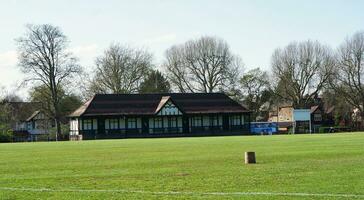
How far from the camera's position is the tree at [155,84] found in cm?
10400

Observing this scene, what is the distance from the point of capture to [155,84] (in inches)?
4151

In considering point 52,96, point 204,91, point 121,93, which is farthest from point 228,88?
point 52,96

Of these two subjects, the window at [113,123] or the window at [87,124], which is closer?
the window at [87,124]

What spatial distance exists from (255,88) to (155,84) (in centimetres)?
2156

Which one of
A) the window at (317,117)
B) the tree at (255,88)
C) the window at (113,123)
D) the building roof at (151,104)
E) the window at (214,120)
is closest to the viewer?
the building roof at (151,104)

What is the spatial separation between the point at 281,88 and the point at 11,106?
4749 cm

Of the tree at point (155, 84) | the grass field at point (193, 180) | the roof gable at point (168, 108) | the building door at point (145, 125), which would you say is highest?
the tree at point (155, 84)

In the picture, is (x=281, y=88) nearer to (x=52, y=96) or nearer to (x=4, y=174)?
(x=52, y=96)

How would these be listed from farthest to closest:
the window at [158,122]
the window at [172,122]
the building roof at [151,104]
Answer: the window at [172,122] → the window at [158,122] → the building roof at [151,104]

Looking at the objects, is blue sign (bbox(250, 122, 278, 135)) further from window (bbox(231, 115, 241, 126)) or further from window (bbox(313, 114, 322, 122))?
window (bbox(313, 114, 322, 122))

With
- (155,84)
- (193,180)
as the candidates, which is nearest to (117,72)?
(155,84)

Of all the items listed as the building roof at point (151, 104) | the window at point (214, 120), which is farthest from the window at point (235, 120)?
the window at point (214, 120)

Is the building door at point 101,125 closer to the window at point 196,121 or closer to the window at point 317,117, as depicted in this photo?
the window at point 196,121

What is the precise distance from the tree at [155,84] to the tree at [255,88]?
14.6 metres
